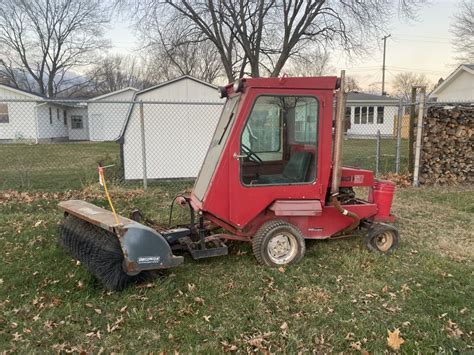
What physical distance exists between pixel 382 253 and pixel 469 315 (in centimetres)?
135

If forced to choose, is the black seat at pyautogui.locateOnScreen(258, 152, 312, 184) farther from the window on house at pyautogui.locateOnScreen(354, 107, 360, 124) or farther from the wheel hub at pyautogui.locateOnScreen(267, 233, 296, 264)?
the window on house at pyautogui.locateOnScreen(354, 107, 360, 124)

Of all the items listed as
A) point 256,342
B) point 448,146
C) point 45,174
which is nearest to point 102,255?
point 256,342

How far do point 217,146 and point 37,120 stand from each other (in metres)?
25.1

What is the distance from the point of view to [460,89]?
75.3 ft

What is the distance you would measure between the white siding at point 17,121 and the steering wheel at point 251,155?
81.1 ft

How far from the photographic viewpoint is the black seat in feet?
13.7

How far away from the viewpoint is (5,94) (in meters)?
26.5

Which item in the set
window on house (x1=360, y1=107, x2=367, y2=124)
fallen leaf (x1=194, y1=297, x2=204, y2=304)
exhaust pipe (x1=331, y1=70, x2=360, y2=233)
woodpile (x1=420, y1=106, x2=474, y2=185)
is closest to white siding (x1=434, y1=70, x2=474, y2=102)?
window on house (x1=360, y1=107, x2=367, y2=124)

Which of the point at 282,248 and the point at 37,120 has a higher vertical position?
the point at 37,120

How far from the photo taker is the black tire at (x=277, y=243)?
13.4 feet

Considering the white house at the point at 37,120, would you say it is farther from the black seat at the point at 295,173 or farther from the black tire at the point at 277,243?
the black tire at the point at 277,243

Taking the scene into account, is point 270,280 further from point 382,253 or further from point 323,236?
point 382,253

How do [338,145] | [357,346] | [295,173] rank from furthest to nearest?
[295,173], [338,145], [357,346]

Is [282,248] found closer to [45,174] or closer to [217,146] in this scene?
[217,146]
